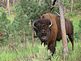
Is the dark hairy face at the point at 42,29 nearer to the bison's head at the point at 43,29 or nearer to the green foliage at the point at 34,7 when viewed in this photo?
the bison's head at the point at 43,29

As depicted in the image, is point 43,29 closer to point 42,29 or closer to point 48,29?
point 42,29

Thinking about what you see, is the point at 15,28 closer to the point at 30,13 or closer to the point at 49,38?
the point at 30,13

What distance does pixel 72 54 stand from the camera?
10.3 meters

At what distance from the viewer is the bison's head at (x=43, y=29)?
1019cm

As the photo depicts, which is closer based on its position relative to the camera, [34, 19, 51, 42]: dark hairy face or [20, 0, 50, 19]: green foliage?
[34, 19, 51, 42]: dark hairy face

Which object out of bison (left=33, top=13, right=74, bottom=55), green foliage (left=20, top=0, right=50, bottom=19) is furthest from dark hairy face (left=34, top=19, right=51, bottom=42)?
green foliage (left=20, top=0, right=50, bottom=19)

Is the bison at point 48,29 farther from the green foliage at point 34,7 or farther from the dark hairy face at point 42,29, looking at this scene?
the green foliage at point 34,7

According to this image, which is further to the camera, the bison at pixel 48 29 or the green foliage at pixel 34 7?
the green foliage at pixel 34 7

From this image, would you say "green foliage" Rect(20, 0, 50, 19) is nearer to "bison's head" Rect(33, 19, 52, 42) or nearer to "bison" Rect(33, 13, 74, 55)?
"bison" Rect(33, 13, 74, 55)

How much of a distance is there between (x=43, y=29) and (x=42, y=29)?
5cm

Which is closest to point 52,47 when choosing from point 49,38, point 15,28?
point 49,38

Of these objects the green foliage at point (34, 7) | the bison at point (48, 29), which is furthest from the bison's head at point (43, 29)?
the green foliage at point (34, 7)

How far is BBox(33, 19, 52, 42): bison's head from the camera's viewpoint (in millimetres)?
10188

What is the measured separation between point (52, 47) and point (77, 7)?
3842 cm
